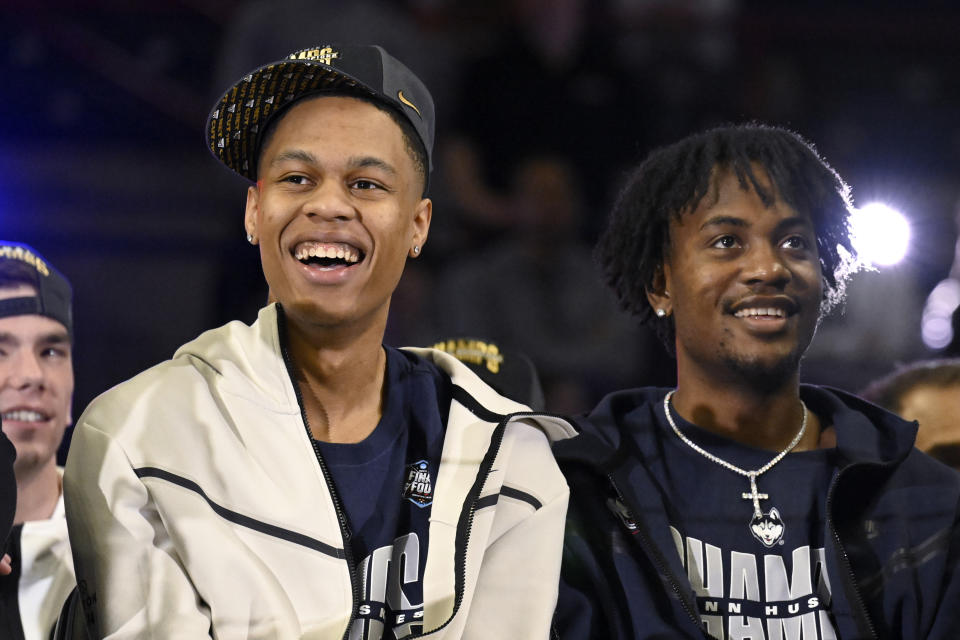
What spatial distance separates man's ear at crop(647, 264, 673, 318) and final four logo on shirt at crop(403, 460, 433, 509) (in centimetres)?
68

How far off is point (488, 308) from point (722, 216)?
2.28 metres

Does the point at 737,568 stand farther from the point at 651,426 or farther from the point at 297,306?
the point at 297,306

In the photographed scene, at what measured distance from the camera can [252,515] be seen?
5.68 ft

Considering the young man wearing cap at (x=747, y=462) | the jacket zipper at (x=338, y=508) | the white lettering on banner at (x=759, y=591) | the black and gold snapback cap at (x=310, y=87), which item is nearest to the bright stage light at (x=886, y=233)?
the young man wearing cap at (x=747, y=462)

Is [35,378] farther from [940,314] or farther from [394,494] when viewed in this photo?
[940,314]

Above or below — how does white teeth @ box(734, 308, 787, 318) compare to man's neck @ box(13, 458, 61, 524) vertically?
above

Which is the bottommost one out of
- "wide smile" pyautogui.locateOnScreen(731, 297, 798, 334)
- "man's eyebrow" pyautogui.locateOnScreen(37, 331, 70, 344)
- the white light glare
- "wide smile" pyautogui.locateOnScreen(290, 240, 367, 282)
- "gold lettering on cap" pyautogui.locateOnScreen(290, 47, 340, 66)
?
"wide smile" pyautogui.locateOnScreen(290, 240, 367, 282)

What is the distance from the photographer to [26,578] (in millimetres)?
2375

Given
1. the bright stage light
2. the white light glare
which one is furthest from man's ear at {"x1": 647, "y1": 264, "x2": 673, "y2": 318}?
the white light glare

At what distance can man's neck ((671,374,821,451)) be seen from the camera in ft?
7.27

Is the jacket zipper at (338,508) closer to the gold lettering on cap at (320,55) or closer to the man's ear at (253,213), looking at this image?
the man's ear at (253,213)

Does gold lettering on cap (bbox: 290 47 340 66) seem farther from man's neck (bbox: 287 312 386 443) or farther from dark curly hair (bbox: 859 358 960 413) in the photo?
dark curly hair (bbox: 859 358 960 413)

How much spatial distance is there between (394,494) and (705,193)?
2.96 feet

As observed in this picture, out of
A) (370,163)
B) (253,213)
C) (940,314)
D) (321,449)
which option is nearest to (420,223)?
(370,163)
